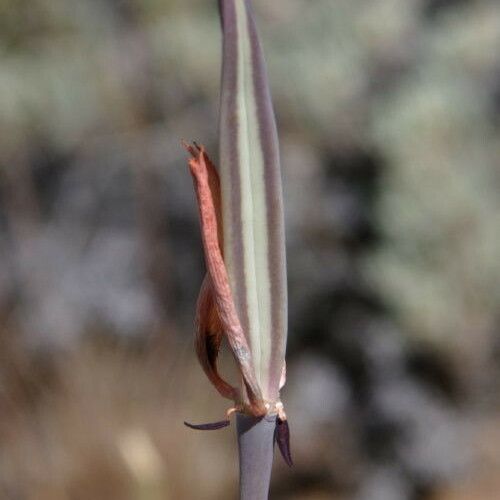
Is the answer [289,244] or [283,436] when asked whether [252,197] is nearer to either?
[283,436]

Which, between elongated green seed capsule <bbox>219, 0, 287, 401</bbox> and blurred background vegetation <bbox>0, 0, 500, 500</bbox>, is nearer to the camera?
elongated green seed capsule <bbox>219, 0, 287, 401</bbox>

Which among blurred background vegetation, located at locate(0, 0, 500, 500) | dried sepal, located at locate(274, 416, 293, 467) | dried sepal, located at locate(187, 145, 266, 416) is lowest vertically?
blurred background vegetation, located at locate(0, 0, 500, 500)

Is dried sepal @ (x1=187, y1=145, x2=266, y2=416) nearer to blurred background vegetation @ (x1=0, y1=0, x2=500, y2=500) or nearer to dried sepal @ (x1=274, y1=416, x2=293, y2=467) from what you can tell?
dried sepal @ (x1=274, y1=416, x2=293, y2=467)

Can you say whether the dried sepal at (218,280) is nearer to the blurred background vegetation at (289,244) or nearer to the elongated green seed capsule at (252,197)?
the elongated green seed capsule at (252,197)

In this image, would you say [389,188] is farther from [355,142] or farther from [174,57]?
[174,57]

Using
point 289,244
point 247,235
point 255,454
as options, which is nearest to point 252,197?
point 247,235

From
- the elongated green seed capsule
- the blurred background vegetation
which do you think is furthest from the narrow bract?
the blurred background vegetation

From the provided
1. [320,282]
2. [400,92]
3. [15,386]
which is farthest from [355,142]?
[15,386]

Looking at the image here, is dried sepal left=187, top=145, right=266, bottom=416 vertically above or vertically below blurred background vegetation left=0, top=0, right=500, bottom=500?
above
